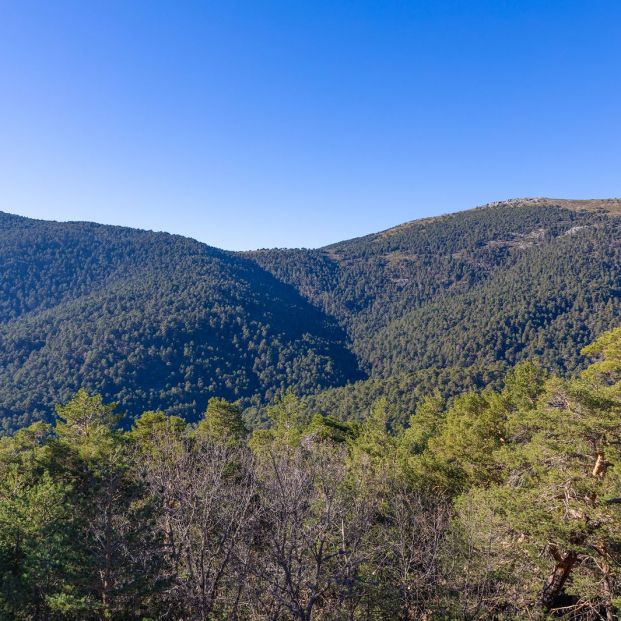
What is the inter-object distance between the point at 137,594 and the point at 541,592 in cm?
1420

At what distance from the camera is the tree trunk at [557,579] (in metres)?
13.9

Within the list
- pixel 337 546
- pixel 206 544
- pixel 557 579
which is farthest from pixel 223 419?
pixel 557 579

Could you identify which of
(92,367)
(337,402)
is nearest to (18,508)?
(337,402)

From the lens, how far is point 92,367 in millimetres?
152500

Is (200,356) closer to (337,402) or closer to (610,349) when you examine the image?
(337,402)

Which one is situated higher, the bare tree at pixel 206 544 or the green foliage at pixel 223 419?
the bare tree at pixel 206 544

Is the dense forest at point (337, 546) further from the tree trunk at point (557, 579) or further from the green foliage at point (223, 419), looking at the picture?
A: the green foliage at point (223, 419)

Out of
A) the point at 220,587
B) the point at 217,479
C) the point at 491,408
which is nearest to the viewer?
the point at 217,479

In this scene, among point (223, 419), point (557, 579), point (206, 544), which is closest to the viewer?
point (206, 544)

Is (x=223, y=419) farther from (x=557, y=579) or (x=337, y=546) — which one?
(x=557, y=579)

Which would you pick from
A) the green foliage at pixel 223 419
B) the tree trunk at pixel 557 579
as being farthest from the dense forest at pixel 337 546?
the green foliage at pixel 223 419

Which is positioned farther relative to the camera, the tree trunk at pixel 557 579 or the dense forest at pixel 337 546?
the tree trunk at pixel 557 579

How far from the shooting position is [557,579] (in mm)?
14383

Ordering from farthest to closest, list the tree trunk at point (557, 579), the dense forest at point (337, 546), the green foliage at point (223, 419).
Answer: the green foliage at point (223, 419)
the tree trunk at point (557, 579)
the dense forest at point (337, 546)
